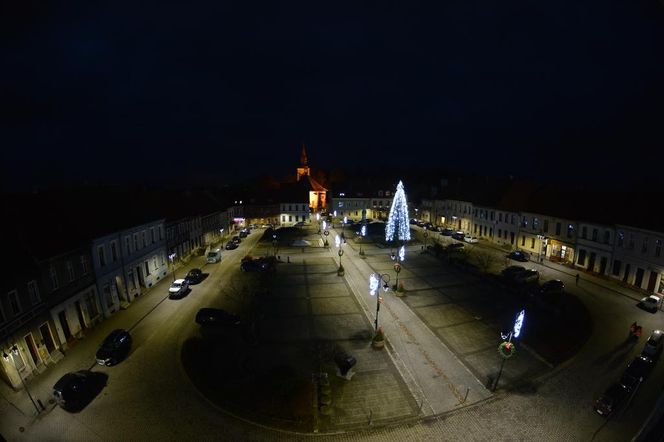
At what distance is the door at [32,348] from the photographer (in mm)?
19328

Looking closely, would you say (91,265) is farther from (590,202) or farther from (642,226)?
(590,202)

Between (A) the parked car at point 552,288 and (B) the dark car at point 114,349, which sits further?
(A) the parked car at point 552,288

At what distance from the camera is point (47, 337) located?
20.9 m

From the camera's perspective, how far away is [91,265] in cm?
2517

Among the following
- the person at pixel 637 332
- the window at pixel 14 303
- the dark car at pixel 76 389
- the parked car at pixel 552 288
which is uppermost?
the window at pixel 14 303

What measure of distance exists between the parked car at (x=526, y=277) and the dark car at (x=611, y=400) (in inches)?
684

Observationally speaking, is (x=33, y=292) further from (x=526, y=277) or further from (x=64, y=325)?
(x=526, y=277)

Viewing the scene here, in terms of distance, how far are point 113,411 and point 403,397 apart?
51.6ft

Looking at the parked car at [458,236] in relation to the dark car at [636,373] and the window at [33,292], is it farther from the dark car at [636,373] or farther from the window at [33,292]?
the window at [33,292]

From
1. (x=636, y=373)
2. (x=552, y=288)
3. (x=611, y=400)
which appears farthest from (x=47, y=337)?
(x=552, y=288)

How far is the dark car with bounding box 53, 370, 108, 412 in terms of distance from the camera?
16.8 meters

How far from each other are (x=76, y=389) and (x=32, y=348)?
18.4ft

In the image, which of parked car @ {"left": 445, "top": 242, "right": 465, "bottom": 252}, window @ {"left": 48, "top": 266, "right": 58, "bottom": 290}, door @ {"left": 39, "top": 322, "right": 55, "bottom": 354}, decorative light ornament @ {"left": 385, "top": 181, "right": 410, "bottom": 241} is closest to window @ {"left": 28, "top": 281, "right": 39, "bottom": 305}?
window @ {"left": 48, "top": 266, "right": 58, "bottom": 290}

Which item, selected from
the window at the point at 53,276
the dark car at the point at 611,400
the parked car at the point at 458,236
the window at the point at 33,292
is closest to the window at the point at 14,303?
the window at the point at 33,292
